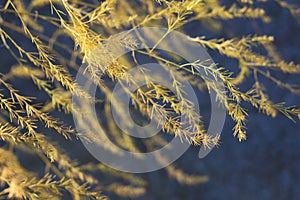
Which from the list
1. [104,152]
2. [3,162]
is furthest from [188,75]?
[3,162]

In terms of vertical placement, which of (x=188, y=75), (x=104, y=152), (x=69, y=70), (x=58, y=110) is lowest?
(x=104, y=152)

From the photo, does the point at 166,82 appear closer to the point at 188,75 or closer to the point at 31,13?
the point at 188,75

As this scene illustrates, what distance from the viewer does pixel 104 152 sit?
5.48 feet

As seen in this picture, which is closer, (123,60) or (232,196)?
(123,60)

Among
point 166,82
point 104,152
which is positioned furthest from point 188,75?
point 104,152

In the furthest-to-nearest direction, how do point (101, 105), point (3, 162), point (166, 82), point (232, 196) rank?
point (232, 196), point (101, 105), point (166, 82), point (3, 162)

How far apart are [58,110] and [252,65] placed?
788mm

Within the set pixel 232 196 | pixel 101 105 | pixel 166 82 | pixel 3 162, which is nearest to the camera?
pixel 3 162

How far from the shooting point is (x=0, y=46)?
62.0 inches

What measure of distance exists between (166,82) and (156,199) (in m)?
0.48

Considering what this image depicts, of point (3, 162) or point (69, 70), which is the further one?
point (69, 70)

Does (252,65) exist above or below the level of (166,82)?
below

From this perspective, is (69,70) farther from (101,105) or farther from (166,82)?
(166,82)

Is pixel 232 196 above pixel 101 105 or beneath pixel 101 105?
beneath
